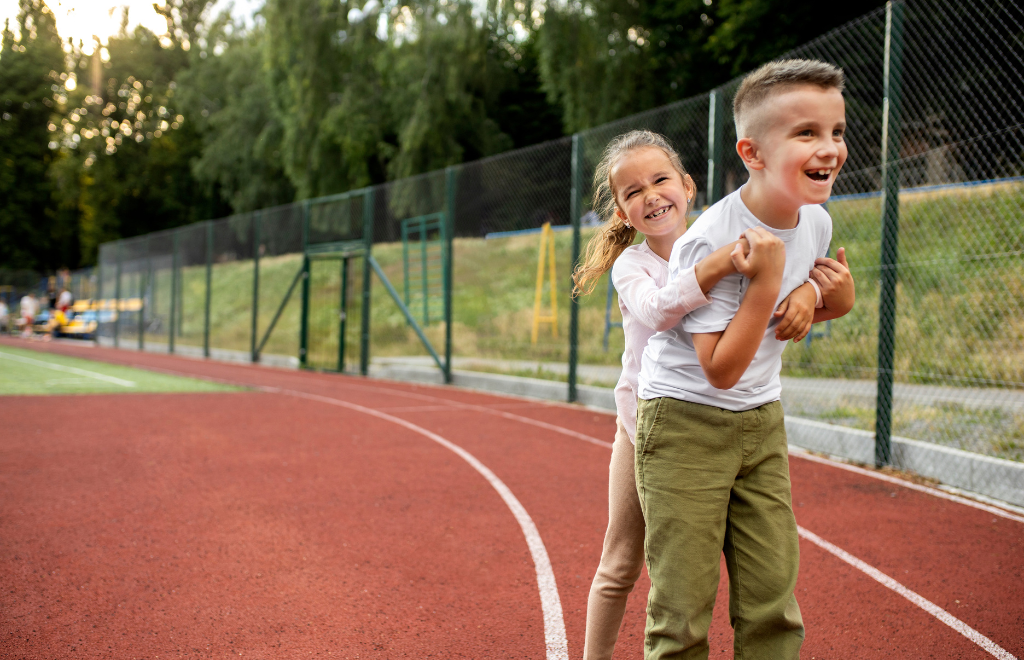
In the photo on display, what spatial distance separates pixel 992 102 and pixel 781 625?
494cm

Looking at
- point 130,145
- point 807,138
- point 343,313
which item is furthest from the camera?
point 130,145

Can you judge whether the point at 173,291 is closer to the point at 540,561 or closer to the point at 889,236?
the point at 889,236

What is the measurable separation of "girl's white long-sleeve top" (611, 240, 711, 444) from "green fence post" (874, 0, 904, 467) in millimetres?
4311

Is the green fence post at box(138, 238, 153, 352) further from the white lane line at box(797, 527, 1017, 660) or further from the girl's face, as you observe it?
the girl's face

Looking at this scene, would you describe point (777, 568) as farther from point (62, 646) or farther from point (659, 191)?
point (62, 646)

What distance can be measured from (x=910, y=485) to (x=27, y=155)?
56.8 meters

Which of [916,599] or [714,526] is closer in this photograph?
[714,526]

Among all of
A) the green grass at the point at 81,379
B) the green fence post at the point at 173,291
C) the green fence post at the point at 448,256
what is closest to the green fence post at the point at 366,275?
the green fence post at the point at 448,256

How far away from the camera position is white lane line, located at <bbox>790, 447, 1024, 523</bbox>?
15.8ft

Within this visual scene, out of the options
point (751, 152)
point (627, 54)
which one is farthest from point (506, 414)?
point (627, 54)

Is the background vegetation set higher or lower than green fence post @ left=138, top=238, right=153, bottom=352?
higher

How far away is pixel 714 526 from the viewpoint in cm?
186

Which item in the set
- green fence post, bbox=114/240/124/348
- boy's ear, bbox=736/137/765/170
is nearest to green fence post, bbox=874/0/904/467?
boy's ear, bbox=736/137/765/170

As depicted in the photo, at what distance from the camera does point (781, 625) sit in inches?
74.2
